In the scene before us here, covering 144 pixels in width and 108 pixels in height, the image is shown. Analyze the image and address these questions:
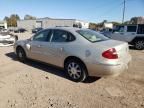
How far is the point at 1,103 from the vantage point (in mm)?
3846

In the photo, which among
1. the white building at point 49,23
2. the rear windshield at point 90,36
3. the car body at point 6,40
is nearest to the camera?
the rear windshield at point 90,36

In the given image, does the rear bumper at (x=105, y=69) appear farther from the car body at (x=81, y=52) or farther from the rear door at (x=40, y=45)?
the rear door at (x=40, y=45)

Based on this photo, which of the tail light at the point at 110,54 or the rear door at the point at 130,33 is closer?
the tail light at the point at 110,54

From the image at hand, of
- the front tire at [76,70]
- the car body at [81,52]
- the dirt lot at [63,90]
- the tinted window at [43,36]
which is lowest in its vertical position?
the dirt lot at [63,90]

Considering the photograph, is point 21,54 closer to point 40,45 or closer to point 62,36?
point 40,45

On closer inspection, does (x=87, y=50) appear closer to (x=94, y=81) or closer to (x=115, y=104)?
(x=94, y=81)

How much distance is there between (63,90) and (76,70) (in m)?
0.80

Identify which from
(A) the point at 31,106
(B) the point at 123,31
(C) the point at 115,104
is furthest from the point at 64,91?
(B) the point at 123,31

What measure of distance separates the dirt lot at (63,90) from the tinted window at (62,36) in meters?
1.18

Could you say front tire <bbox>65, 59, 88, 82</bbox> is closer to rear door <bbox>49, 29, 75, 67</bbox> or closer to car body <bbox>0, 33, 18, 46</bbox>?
rear door <bbox>49, 29, 75, 67</bbox>

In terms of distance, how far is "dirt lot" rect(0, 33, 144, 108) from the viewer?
386 cm

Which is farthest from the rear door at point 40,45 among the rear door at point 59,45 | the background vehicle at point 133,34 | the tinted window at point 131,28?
the tinted window at point 131,28

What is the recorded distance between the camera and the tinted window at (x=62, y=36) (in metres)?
5.30

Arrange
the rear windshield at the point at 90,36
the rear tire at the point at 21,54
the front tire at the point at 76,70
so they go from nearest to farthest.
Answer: the front tire at the point at 76,70 → the rear windshield at the point at 90,36 → the rear tire at the point at 21,54
